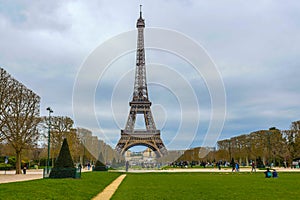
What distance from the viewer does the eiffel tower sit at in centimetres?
6631

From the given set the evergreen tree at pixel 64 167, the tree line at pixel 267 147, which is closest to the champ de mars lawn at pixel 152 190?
the evergreen tree at pixel 64 167

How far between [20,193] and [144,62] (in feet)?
207

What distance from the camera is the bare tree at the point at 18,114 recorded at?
37531 mm

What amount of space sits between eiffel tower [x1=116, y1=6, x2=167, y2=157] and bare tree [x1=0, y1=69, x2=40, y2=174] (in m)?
25.1

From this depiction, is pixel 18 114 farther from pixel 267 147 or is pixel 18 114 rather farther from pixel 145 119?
pixel 267 147

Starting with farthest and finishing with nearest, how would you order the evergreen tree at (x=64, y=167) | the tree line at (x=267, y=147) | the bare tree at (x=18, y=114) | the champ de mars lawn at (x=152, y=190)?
the tree line at (x=267, y=147), the bare tree at (x=18, y=114), the evergreen tree at (x=64, y=167), the champ de mars lawn at (x=152, y=190)

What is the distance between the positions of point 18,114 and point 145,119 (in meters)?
32.0

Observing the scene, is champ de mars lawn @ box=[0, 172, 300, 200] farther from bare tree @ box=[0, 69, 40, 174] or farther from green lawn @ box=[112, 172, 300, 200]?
bare tree @ box=[0, 69, 40, 174]

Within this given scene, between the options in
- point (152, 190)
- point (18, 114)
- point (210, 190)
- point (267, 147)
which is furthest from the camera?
point (267, 147)

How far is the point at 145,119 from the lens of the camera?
69250mm

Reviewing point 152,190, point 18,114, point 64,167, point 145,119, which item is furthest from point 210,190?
point 145,119

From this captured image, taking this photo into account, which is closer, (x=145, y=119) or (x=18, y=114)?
(x=18, y=114)

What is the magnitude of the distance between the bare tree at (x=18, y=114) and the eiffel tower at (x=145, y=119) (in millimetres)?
25140

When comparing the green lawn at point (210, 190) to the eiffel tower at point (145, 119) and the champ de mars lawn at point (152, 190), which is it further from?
the eiffel tower at point (145, 119)
